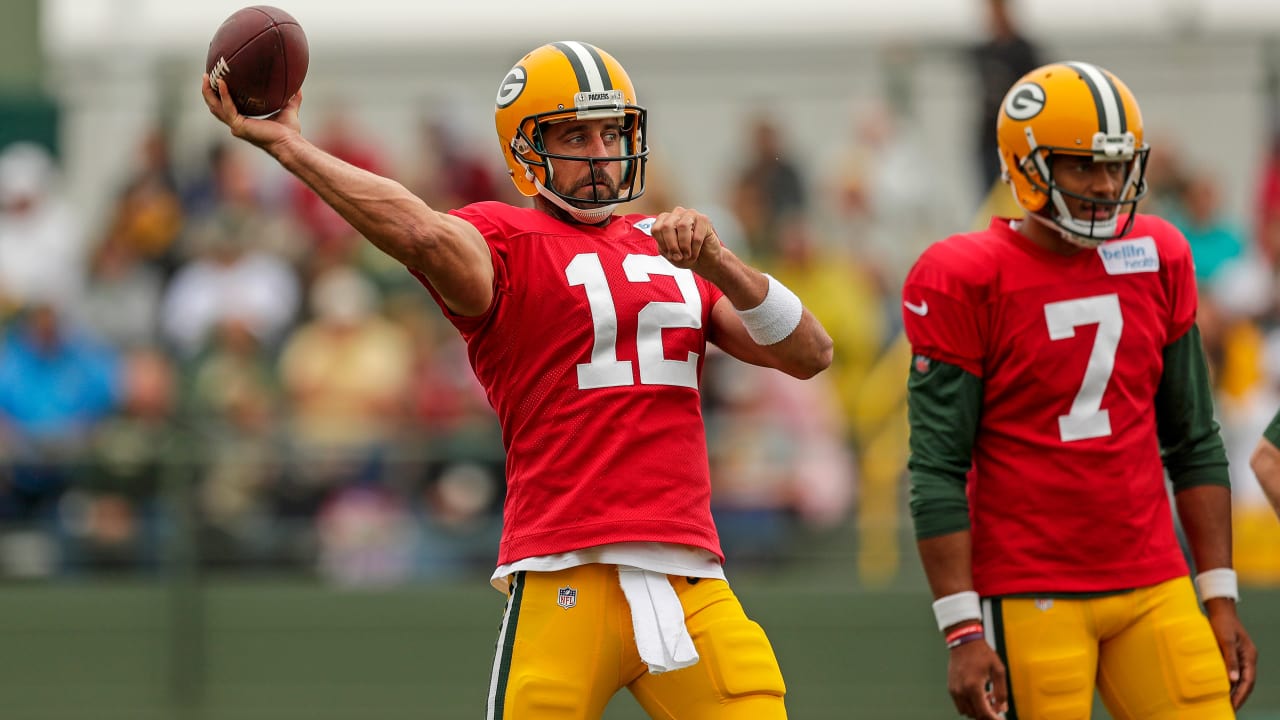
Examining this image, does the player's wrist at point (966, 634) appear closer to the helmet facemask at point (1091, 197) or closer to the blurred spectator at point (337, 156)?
the helmet facemask at point (1091, 197)

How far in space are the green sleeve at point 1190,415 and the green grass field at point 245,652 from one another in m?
4.83

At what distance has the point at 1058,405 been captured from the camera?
4.71m

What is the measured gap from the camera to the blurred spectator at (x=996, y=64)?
332 inches

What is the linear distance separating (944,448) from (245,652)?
600 cm

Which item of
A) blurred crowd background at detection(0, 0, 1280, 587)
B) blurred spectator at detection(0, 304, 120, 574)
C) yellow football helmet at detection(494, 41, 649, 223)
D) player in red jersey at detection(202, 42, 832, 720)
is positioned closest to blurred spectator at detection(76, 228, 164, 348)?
blurred crowd background at detection(0, 0, 1280, 587)

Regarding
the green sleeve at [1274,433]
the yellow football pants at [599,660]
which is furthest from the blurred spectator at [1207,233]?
the yellow football pants at [599,660]

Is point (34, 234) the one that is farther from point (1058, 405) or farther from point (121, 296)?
point (1058, 405)

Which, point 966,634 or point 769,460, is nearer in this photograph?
point 966,634

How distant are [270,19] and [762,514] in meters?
5.59

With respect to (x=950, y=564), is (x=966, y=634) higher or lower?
lower

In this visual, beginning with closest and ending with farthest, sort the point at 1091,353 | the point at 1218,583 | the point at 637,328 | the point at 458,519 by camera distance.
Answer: the point at 637,328 → the point at 1091,353 → the point at 1218,583 → the point at 458,519

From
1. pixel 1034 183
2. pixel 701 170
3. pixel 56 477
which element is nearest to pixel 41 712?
pixel 56 477

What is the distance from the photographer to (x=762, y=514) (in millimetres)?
9453

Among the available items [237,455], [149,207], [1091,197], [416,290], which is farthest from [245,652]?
[1091,197]
